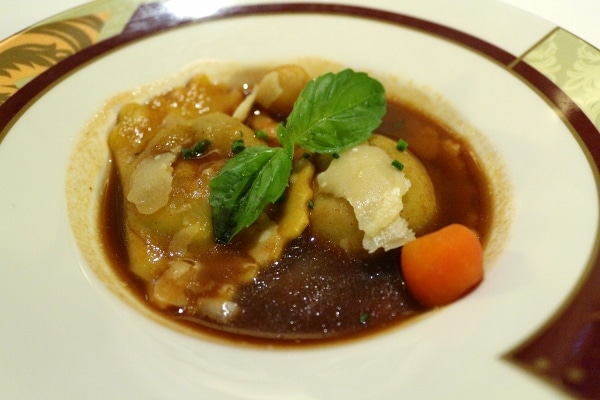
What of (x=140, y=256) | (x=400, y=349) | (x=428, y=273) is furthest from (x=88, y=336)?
(x=428, y=273)

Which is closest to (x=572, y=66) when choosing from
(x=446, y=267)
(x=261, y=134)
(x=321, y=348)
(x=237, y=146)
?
(x=446, y=267)

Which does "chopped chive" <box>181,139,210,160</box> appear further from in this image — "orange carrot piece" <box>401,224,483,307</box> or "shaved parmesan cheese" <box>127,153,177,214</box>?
"orange carrot piece" <box>401,224,483,307</box>

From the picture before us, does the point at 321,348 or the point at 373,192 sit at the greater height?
the point at 373,192

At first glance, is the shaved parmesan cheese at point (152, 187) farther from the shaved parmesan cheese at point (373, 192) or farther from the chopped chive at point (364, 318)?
the chopped chive at point (364, 318)

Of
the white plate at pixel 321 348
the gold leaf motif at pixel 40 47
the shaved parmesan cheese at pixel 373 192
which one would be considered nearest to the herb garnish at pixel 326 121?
the shaved parmesan cheese at pixel 373 192

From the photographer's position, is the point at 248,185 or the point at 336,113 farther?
the point at 336,113

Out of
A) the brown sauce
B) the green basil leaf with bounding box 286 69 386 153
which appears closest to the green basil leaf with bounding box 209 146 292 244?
the green basil leaf with bounding box 286 69 386 153

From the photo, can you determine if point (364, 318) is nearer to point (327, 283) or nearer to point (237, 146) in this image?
point (327, 283)
